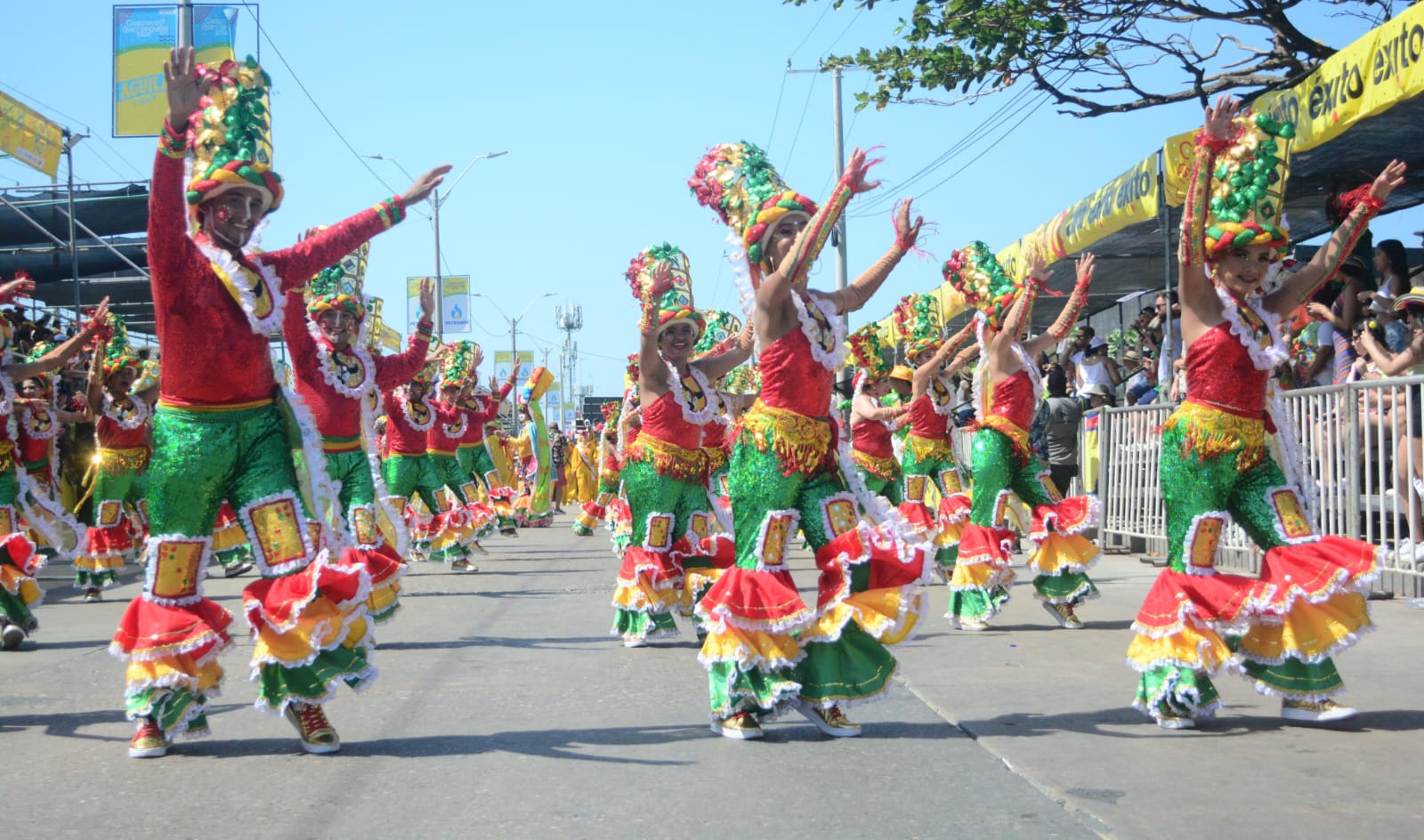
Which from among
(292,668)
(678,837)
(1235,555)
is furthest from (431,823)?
(1235,555)

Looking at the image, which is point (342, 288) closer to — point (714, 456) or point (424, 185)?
point (714, 456)

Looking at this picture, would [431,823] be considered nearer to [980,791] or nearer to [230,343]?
[980,791]

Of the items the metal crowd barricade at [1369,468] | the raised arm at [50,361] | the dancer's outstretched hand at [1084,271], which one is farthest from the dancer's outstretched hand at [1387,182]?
the raised arm at [50,361]

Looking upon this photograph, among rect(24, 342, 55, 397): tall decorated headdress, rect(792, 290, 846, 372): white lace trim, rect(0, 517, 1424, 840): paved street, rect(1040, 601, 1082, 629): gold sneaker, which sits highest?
rect(24, 342, 55, 397): tall decorated headdress

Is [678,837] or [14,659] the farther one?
[14,659]

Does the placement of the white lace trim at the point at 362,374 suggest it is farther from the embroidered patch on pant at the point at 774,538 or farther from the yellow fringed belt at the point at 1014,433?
the embroidered patch on pant at the point at 774,538

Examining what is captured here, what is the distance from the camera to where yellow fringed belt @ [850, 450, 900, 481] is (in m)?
11.8

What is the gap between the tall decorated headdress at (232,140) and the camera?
568 cm

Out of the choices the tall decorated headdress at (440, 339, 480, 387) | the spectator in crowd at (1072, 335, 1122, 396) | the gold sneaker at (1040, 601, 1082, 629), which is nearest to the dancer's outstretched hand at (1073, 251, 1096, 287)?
the gold sneaker at (1040, 601, 1082, 629)

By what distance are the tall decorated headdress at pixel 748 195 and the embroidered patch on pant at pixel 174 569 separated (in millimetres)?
2598

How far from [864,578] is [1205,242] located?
6.36 ft

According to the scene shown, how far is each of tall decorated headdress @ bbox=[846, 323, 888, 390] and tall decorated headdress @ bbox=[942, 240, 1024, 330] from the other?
2.05 metres

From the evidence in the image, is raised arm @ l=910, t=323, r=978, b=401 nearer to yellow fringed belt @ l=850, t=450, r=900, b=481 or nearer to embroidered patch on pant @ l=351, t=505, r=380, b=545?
yellow fringed belt @ l=850, t=450, r=900, b=481

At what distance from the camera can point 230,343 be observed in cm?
560
